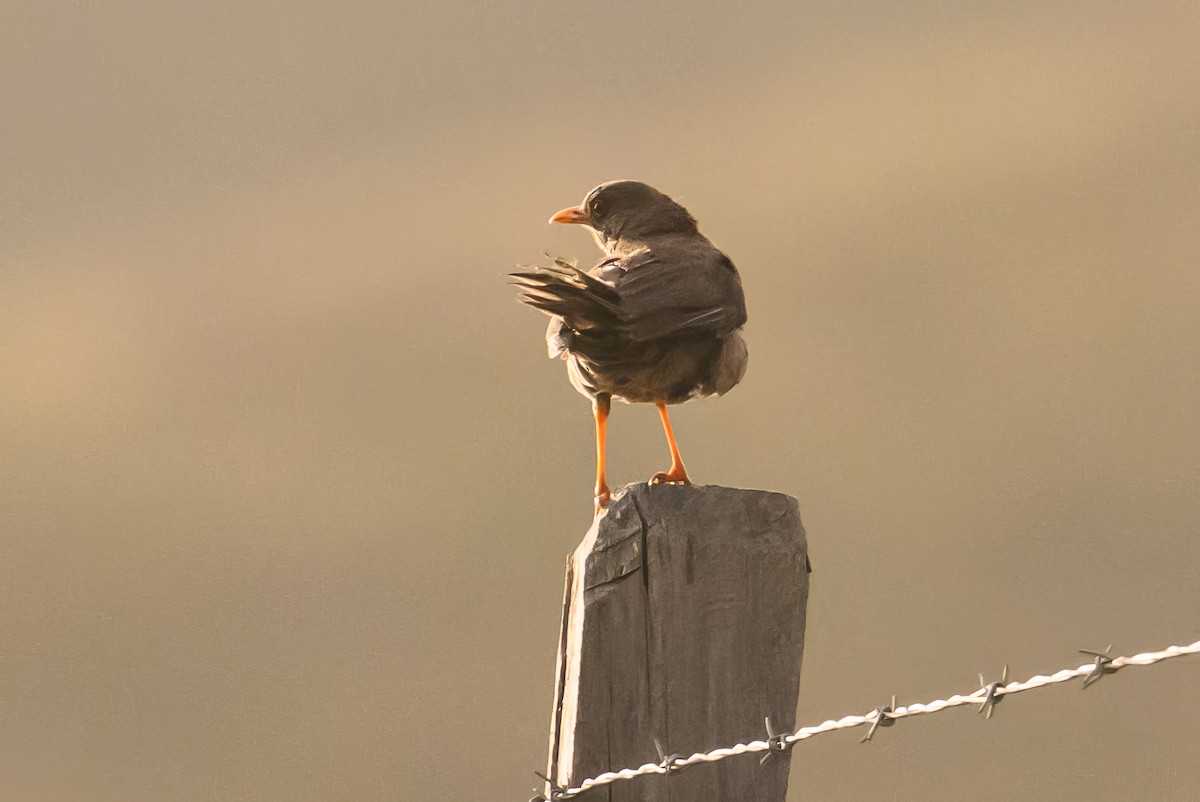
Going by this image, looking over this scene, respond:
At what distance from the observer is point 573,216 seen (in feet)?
21.2

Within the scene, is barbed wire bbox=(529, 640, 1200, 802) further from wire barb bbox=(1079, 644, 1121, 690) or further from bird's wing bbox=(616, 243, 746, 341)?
bird's wing bbox=(616, 243, 746, 341)

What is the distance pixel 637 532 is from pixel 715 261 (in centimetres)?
213

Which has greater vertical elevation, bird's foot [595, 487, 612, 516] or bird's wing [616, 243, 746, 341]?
bird's wing [616, 243, 746, 341]

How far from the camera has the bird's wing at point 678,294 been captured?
4762 millimetres

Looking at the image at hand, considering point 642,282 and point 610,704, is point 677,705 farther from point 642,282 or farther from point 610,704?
point 642,282

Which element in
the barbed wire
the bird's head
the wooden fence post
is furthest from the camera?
the bird's head

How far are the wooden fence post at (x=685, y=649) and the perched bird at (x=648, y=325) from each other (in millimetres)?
1335

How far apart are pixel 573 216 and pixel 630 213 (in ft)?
1.24

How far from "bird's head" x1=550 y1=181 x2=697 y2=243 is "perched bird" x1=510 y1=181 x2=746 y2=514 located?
0.33 m

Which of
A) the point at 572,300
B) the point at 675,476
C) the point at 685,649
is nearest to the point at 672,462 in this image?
the point at 675,476

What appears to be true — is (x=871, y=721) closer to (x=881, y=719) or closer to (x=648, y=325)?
(x=881, y=719)

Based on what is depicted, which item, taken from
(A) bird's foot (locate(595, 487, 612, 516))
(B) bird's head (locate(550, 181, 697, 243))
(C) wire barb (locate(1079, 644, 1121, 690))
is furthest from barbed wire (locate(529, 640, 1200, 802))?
(B) bird's head (locate(550, 181, 697, 243))

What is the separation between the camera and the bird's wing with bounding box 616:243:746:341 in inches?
187

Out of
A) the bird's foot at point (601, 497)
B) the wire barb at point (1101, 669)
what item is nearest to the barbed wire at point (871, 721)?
the wire barb at point (1101, 669)
